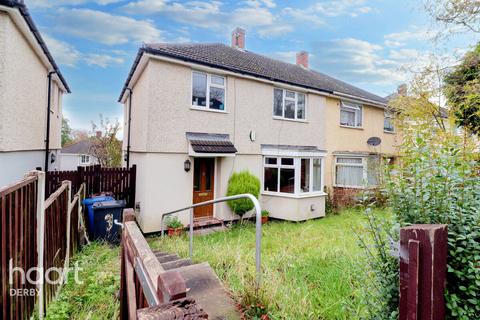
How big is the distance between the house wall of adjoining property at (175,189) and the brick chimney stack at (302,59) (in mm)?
11913

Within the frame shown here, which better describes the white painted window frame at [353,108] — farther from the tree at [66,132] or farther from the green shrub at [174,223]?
the tree at [66,132]

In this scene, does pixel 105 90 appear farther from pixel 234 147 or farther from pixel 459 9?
pixel 459 9

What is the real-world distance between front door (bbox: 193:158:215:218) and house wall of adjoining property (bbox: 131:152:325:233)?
22 cm

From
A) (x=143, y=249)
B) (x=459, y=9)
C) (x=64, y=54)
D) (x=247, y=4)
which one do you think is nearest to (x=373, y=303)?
(x=143, y=249)

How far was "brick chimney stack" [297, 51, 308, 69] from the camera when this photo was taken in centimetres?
2064

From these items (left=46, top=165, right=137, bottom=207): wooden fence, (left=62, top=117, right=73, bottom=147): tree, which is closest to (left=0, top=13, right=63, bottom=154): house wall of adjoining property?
(left=46, top=165, right=137, bottom=207): wooden fence

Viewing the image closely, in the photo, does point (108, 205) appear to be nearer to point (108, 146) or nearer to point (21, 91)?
point (21, 91)

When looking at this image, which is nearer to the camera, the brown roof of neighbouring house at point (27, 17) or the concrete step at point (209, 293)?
the concrete step at point (209, 293)

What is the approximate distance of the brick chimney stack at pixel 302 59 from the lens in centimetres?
2064

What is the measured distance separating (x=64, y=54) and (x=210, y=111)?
1423 centimetres

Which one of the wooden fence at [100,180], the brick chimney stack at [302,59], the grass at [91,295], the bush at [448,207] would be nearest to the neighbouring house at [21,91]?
the wooden fence at [100,180]

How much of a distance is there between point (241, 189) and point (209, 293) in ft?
26.3

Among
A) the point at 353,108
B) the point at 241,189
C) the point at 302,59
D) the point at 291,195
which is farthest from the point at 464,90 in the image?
the point at 302,59

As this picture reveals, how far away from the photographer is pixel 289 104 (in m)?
13.8
